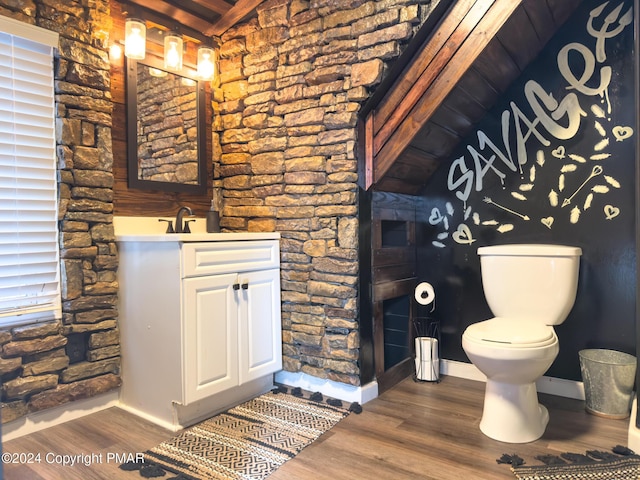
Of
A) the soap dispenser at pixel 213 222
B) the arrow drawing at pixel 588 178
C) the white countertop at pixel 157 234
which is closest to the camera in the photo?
the white countertop at pixel 157 234

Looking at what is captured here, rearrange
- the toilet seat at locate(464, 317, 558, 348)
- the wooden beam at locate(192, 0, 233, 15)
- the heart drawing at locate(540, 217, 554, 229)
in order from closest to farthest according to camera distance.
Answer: the toilet seat at locate(464, 317, 558, 348)
the heart drawing at locate(540, 217, 554, 229)
the wooden beam at locate(192, 0, 233, 15)

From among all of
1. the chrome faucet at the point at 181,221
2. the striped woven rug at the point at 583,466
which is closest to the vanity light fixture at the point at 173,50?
the chrome faucet at the point at 181,221

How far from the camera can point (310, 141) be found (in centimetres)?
258

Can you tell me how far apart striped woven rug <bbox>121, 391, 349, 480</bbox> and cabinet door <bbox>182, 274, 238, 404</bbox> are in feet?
0.57

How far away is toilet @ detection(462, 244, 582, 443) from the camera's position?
6.41ft

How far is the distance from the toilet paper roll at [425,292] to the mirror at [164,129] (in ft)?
5.10

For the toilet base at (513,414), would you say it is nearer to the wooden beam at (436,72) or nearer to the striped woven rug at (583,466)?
the striped woven rug at (583,466)

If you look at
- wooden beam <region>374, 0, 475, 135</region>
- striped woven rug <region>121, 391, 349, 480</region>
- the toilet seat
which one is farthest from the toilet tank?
striped woven rug <region>121, 391, 349, 480</region>

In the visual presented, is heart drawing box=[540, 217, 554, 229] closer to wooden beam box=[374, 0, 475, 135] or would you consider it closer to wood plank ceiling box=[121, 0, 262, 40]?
wooden beam box=[374, 0, 475, 135]

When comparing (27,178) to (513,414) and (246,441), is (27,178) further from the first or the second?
(513,414)

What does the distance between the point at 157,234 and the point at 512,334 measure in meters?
1.90

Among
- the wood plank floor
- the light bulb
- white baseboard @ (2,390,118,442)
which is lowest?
the wood plank floor

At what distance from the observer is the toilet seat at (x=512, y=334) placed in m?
1.94

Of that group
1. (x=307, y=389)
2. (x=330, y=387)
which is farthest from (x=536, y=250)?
(x=307, y=389)
